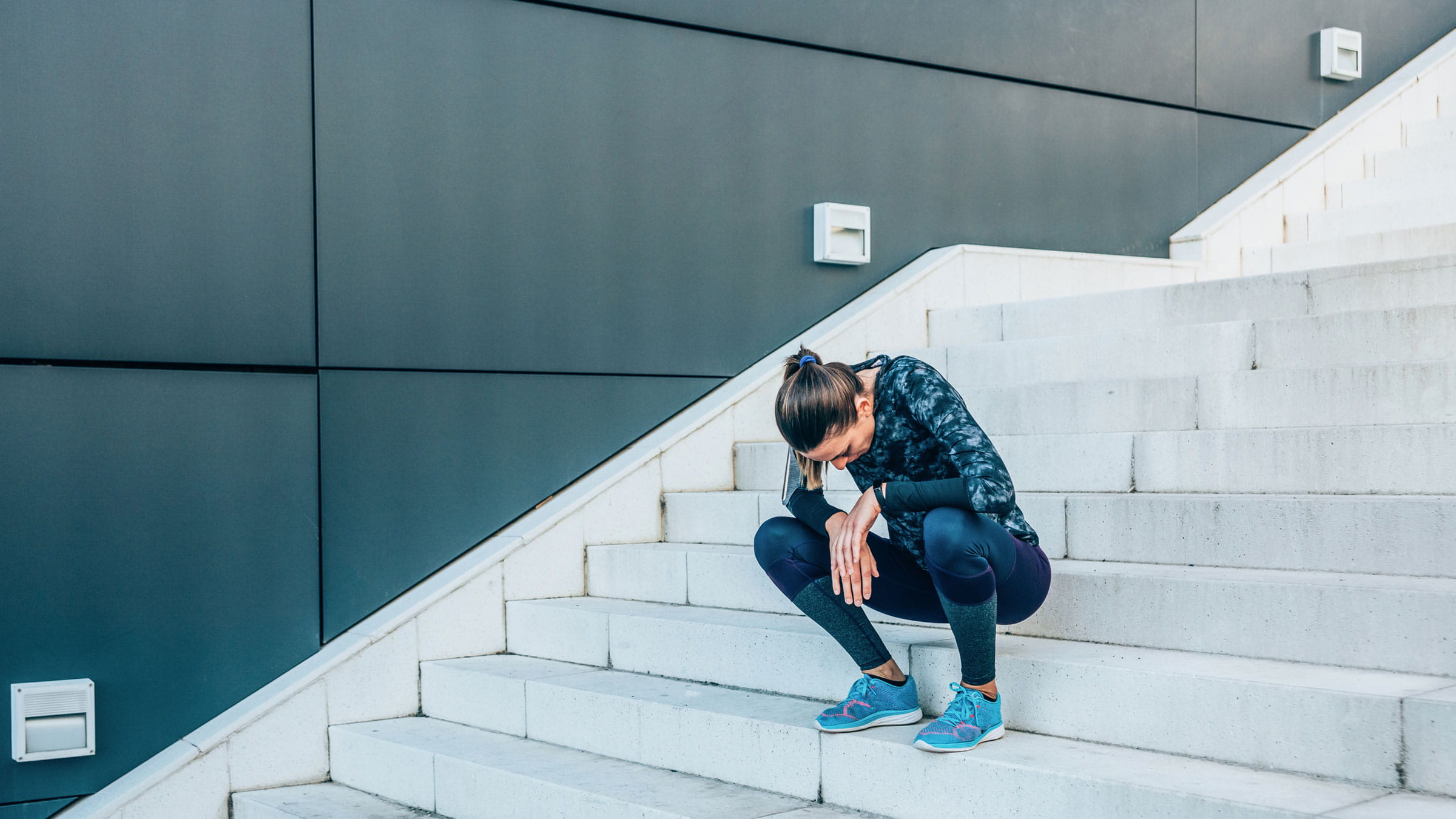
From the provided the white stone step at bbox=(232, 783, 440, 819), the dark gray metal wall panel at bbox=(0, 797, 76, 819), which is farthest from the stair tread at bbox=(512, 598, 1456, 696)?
the dark gray metal wall panel at bbox=(0, 797, 76, 819)

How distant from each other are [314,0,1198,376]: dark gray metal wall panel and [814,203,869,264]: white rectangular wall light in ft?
0.21

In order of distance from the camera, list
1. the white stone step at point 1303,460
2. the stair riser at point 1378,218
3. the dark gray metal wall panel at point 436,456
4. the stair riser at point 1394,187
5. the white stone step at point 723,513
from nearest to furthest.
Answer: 1. the white stone step at point 1303,460
2. the white stone step at point 723,513
3. the dark gray metal wall panel at point 436,456
4. the stair riser at point 1378,218
5. the stair riser at point 1394,187

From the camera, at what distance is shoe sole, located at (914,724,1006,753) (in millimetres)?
2582

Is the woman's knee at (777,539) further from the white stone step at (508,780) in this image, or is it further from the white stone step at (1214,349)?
the white stone step at (1214,349)

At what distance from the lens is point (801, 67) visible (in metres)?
5.22

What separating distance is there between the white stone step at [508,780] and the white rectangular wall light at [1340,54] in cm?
547

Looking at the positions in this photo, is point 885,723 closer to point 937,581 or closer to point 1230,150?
point 937,581

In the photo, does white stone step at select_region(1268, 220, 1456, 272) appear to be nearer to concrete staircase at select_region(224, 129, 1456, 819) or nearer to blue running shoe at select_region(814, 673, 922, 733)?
concrete staircase at select_region(224, 129, 1456, 819)

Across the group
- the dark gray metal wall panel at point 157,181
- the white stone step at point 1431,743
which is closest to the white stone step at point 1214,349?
the white stone step at point 1431,743

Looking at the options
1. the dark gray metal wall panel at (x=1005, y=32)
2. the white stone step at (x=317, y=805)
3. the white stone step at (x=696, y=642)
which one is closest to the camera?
the white stone step at (x=696, y=642)

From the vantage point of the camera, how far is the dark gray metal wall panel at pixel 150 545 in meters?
3.68

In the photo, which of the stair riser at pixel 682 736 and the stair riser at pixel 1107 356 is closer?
the stair riser at pixel 682 736

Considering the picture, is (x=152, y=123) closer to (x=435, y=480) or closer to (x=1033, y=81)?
(x=435, y=480)

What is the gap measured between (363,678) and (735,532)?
1316mm
